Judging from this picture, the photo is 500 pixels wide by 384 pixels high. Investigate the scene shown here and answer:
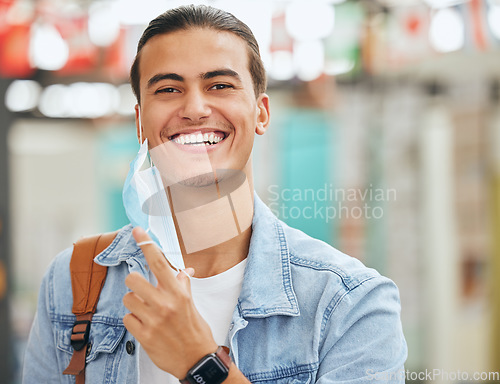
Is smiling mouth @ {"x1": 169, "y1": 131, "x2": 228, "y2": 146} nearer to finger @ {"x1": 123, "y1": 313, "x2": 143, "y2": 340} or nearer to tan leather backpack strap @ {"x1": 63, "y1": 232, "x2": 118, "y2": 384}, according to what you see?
tan leather backpack strap @ {"x1": 63, "y1": 232, "x2": 118, "y2": 384}

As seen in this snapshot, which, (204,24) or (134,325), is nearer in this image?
(134,325)

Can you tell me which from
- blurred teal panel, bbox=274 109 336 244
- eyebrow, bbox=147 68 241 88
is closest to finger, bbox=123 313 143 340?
eyebrow, bbox=147 68 241 88

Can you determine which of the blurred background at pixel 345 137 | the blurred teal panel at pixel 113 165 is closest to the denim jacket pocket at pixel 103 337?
the blurred background at pixel 345 137

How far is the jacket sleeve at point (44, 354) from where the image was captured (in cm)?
131

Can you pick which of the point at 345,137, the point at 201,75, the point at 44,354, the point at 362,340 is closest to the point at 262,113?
the point at 201,75

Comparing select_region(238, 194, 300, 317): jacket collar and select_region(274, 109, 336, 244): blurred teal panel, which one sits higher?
select_region(274, 109, 336, 244): blurred teal panel

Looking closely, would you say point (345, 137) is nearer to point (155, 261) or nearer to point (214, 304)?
point (214, 304)

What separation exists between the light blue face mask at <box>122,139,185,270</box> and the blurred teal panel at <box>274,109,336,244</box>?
0.93m

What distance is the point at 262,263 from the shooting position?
1.25 metres

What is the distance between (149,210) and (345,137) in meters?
1.90

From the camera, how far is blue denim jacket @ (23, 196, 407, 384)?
3.73ft

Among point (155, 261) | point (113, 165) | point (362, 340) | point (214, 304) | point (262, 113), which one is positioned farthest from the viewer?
point (113, 165)

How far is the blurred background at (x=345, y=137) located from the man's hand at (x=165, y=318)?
1.62 m

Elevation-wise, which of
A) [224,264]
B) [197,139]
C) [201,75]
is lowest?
[224,264]
